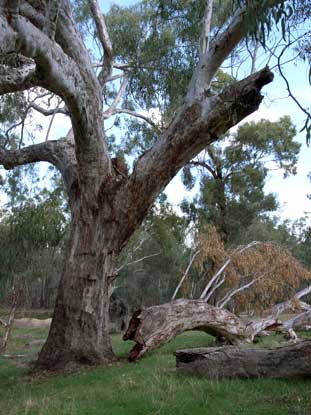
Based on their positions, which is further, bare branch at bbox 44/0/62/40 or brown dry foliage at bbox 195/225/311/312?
brown dry foliage at bbox 195/225/311/312

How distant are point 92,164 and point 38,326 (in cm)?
1616

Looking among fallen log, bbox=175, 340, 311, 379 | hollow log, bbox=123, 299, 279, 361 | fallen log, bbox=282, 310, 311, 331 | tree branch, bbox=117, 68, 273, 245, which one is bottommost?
fallen log, bbox=175, 340, 311, 379

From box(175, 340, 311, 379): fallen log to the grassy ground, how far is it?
14 cm

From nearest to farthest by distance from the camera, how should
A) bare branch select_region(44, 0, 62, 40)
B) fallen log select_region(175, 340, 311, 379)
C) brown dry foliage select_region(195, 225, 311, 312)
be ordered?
bare branch select_region(44, 0, 62, 40)
fallen log select_region(175, 340, 311, 379)
brown dry foliage select_region(195, 225, 311, 312)

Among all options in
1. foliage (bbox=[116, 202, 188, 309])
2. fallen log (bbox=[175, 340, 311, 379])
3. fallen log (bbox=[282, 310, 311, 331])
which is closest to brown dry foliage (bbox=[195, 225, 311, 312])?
fallen log (bbox=[282, 310, 311, 331])

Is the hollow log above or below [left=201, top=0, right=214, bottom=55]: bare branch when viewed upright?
below

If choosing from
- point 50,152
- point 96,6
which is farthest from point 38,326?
point 96,6

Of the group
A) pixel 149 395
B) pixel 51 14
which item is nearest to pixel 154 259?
pixel 149 395

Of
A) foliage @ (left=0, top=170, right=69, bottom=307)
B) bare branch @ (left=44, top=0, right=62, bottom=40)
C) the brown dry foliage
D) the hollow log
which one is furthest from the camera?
foliage @ (left=0, top=170, right=69, bottom=307)

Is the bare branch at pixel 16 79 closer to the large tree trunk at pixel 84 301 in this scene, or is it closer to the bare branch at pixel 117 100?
the large tree trunk at pixel 84 301

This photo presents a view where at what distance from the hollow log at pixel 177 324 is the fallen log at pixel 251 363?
1826 millimetres

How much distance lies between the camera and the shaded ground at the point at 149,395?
14.4ft

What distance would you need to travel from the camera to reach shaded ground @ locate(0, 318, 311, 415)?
14.4 feet

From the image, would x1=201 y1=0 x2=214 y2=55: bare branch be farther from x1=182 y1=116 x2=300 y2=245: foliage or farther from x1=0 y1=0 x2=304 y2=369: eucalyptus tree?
x1=182 y1=116 x2=300 y2=245: foliage
